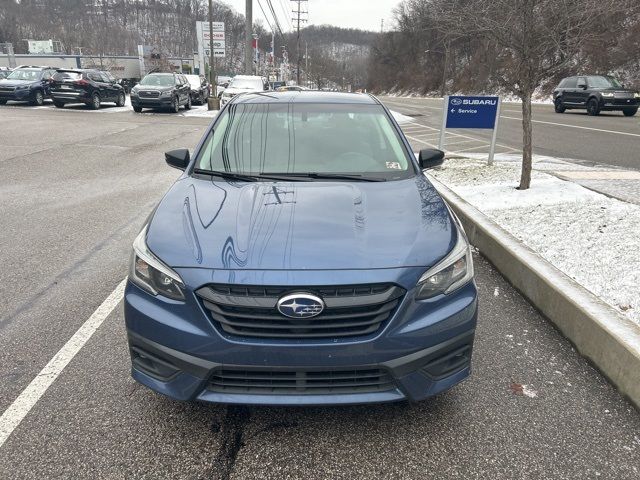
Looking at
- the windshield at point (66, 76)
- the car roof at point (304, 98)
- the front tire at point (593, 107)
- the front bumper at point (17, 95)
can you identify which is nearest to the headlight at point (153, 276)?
the car roof at point (304, 98)

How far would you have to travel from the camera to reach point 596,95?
21547mm

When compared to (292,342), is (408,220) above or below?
above

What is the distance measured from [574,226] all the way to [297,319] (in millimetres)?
3967

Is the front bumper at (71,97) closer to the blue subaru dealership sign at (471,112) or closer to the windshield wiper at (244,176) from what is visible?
the blue subaru dealership sign at (471,112)

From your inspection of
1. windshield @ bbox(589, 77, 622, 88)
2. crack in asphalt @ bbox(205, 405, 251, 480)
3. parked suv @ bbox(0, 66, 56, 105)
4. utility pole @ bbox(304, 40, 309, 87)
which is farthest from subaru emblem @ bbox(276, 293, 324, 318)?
utility pole @ bbox(304, 40, 309, 87)

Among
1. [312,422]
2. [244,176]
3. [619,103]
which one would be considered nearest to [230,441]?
[312,422]

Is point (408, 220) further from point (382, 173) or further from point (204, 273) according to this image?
point (204, 273)

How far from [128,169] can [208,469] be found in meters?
8.66

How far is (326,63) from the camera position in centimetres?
9444

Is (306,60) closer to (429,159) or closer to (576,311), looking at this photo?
(429,159)

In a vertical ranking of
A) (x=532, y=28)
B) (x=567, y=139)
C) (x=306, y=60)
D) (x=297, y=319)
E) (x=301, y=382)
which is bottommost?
(x=301, y=382)

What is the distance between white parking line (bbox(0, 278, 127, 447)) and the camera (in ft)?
8.57

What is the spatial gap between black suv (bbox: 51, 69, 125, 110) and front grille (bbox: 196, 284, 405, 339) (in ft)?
77.9

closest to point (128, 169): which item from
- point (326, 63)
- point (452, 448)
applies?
point (452, 448)
